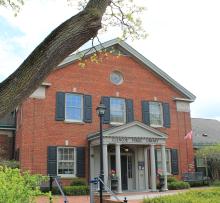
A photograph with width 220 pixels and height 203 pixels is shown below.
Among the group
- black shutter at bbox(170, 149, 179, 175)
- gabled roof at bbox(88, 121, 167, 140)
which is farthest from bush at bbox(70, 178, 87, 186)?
black shutter at bbox(170, 149, 179, 175)

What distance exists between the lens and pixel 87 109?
24438 millimetres

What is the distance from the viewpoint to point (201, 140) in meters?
32.2

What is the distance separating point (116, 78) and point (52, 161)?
7.20 m

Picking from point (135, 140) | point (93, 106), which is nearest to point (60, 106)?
point (93, 106)

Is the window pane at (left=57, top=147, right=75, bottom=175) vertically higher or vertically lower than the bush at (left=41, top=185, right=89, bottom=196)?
higher

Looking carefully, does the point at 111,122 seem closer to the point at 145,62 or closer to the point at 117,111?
the point at 117,111

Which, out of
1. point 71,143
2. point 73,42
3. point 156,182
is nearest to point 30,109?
point 71,143

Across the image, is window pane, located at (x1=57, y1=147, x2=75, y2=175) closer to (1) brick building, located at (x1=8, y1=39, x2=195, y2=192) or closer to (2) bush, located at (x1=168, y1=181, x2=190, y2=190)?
(1) brick building, located at (x1=8, y1=39, x2=195, y2=192)

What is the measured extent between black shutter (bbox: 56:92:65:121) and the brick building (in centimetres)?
6

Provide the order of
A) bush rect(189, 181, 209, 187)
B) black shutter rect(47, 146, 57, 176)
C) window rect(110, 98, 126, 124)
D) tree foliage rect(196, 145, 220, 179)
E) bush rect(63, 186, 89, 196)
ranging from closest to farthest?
bush rect(63, 186, 89, 196)
black shutter rect(47, 146, 57, 176)
window rect(110, 98, 126, 124)
bush rect(189, 181, 209, 187)
tree foliage rect(196, 145, 220, 179)

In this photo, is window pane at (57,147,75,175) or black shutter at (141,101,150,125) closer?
window pane at (57,147,75,175)

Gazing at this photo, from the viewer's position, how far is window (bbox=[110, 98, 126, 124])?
83.4 ft

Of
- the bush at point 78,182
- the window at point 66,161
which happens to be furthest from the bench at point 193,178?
the window at point 66,161

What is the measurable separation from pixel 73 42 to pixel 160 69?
2288cm
